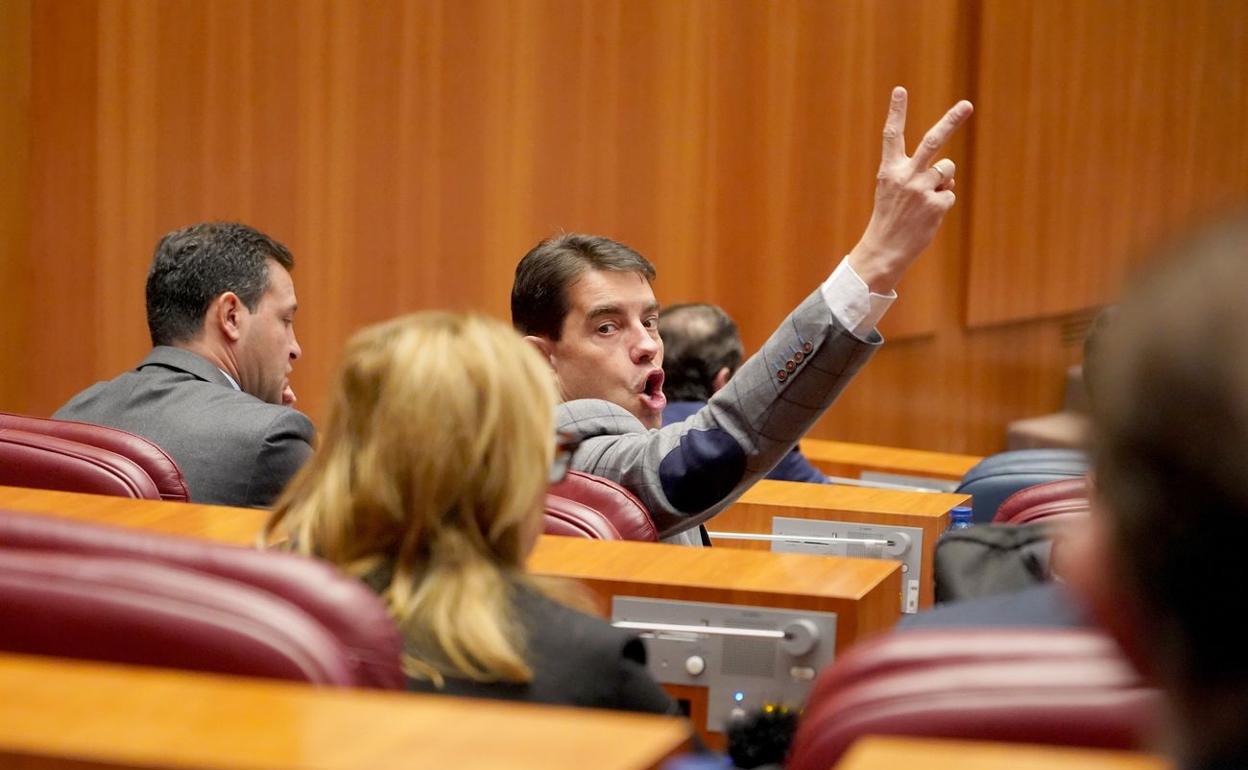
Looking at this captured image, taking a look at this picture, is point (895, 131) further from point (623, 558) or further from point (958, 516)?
point (623, 558)

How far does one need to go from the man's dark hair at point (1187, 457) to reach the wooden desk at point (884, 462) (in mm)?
3723

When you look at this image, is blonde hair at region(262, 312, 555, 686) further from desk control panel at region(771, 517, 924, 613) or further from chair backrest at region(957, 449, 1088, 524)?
chair backrest at region(957, 449, 1088, 524)

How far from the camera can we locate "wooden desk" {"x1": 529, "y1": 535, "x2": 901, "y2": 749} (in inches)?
62.6

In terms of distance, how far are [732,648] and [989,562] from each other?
0.90 feet

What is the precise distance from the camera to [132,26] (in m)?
4.34

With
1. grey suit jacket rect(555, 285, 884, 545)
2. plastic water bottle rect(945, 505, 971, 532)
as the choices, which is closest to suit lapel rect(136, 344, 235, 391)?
grey suit jacket rect(555, 285, 884, 545)

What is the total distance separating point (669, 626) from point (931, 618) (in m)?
0.36

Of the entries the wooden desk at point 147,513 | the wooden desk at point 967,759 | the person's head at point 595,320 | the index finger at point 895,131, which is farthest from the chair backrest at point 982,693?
the person's head at point 595,320

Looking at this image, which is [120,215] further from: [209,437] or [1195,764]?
[1195,764]

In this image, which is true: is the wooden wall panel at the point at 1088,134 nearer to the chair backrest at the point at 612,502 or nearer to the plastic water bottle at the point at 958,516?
the plastic water bottle at the point at 958,516

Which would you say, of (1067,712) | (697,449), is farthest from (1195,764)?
(697,449)

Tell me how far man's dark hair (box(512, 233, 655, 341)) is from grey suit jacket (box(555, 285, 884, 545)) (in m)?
0.50

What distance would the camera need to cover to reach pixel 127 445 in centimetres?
220

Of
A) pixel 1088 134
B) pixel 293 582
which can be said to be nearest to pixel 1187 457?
pixel 293 582
